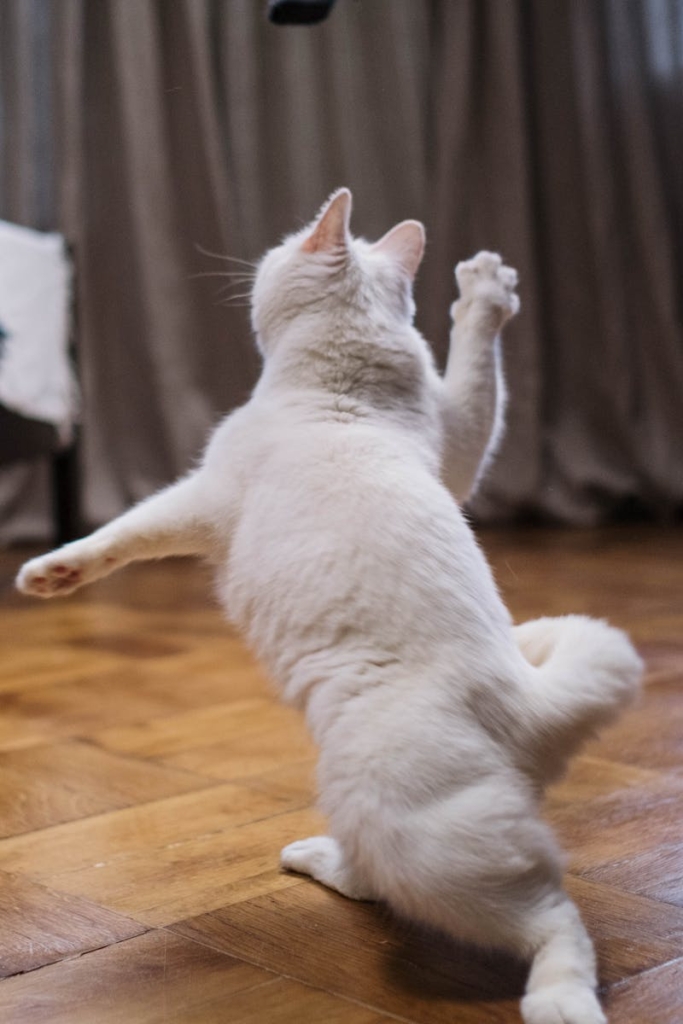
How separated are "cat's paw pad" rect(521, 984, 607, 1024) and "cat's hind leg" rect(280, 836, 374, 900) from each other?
20 cm

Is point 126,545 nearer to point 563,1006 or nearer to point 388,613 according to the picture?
point 388,613

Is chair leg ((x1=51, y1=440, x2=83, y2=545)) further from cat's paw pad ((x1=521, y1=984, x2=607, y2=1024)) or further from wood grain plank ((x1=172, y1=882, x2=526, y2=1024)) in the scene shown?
cat's paw pad ((x1=521, y1=984, x2=607, y2=1024))

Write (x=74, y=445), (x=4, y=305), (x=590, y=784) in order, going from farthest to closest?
1. (x=74, y=445)
2. (x=4, y=305)
3. (x=590, y=784)

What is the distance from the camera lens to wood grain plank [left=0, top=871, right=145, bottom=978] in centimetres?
72

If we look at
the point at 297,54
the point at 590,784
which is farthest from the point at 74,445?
the point at 590,784

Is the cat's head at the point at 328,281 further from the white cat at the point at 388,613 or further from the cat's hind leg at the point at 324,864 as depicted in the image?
the cat's hind leg at the point at 324,864

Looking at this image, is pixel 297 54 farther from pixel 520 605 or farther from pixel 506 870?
pixel 506 870

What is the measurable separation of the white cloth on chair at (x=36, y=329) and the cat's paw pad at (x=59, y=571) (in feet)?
4.36

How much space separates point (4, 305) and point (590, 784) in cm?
152

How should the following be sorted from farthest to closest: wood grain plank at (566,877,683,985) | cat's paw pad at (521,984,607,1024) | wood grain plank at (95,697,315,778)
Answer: wood grain plank at (95,697,315,778), wood grain plank at (566,877,683,985), cat's paw pad at (521,984,607,1024)

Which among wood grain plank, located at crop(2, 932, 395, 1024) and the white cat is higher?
the white cat

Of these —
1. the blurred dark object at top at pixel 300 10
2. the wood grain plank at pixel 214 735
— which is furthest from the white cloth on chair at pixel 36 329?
the blurred dark object at top at pixel 300 10

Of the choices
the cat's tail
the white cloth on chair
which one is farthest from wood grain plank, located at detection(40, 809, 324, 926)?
the white cloth on chair

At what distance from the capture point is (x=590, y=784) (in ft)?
3.39
